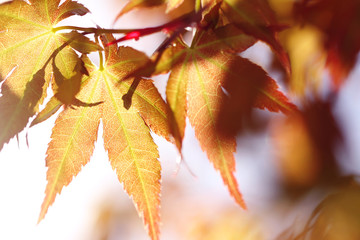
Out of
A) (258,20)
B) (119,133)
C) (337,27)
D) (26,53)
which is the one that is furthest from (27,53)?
(337,27)

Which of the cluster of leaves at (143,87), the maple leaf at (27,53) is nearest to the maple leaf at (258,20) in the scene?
the cluster of leaves at (143,87)

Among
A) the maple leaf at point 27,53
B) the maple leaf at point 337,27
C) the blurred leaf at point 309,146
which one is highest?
the maple leaf at point 27,53

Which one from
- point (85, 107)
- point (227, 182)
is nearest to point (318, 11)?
point (227, 182)

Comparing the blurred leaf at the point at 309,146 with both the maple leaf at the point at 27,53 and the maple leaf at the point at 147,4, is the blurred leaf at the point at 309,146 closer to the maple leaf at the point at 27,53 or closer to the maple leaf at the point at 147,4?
the maple leaf at the point at 147,4

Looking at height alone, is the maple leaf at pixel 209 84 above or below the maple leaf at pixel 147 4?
below

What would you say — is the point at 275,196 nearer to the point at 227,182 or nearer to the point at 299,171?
the point at 299,171

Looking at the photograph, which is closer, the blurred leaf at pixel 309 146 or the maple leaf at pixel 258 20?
the maple leaf at pixel 258 20

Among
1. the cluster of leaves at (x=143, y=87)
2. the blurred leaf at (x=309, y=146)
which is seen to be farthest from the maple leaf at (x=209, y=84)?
the blurred leaf at (x=309, y=146)

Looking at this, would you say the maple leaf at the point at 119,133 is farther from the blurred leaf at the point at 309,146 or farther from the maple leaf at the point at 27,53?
the blurred leaf at the point at 309,146
